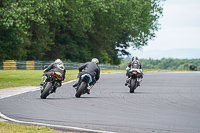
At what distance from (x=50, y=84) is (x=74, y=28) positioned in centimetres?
4077

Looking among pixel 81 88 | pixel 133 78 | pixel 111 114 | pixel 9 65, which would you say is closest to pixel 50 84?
pixel 81 88

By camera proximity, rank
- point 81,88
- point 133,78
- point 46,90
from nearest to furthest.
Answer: point 46,90 → point 81,88 → point 133,78

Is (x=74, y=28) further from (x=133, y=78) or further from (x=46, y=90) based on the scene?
(x=46, y=90)

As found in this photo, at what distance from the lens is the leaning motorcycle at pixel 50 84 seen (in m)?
15.7

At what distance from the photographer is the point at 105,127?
9391 mm

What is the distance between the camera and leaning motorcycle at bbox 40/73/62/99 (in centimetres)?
1573

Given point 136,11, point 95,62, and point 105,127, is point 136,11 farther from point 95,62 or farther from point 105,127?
point 105,127

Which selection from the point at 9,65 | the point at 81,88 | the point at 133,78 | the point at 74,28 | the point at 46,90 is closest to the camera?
the point at 46,90

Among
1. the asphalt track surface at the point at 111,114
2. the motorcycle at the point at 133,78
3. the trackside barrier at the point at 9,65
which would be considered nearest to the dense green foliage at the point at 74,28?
the trackside barrier at the point at 9,65

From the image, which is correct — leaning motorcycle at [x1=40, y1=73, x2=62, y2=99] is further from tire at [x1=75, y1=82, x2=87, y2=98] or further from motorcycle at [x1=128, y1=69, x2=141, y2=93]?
motorcycle at [x1=128, y1=69, x2=141, y2=93]

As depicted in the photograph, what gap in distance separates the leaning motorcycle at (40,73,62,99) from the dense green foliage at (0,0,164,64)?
20974 millimetres

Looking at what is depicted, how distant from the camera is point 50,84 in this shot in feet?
51.7

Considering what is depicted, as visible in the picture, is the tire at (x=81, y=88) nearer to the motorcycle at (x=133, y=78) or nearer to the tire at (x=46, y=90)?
the tire at (x=46, y=90)

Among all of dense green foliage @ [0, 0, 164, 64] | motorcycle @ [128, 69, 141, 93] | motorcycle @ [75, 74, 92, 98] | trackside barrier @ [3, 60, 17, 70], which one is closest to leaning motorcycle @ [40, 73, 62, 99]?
motorcycle @ [75, 74, 92, 98]
